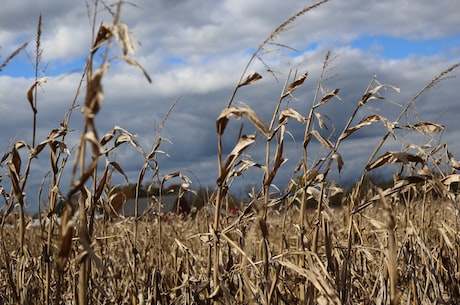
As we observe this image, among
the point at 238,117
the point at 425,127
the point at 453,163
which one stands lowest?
the point at 453,163

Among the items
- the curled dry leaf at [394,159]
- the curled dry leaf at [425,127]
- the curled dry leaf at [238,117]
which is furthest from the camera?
the curled dry leaf at [425,127]

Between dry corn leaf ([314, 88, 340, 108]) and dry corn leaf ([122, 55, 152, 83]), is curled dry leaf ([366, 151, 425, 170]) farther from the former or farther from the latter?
dry corn leaf ([122, 55, 152, 83])

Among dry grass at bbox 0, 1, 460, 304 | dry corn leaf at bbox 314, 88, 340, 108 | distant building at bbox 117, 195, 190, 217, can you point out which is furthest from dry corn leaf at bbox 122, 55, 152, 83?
distant building at bbox 117, 195, 190, 217

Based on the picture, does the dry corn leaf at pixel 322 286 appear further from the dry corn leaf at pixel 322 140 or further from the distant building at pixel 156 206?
the distant building at pixel 156 206

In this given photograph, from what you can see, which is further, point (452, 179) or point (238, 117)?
point (452, 179)

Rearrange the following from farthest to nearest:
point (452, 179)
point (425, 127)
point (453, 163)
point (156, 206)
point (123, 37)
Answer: point (156, 206)
point (453, 163)
point (425, 127)
point (452, 179)
point (123, 37)

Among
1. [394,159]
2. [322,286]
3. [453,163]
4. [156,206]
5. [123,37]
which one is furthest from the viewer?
[156,206]

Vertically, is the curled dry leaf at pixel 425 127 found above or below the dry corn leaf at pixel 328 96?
below

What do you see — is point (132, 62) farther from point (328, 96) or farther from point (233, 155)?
point (328, 96)

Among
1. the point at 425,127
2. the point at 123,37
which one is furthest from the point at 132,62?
the point at 425,127

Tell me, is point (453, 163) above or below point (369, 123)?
below

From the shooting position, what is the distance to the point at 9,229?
316 inches

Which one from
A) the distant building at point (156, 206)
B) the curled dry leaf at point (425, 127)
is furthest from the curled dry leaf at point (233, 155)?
the distant building at point (156, 206)

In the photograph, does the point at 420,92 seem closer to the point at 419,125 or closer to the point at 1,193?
the point at 419,125
